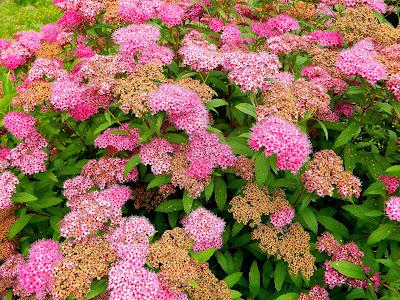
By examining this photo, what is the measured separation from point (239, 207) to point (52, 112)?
172cm

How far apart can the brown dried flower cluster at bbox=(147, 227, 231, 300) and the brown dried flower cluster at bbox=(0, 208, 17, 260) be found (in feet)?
4.53

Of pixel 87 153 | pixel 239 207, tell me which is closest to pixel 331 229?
pixel 239 207

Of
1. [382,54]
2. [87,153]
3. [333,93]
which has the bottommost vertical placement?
[87,153]

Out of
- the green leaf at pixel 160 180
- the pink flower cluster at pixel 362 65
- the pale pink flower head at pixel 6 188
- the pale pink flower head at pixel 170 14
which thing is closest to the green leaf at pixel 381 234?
the pink flower cluster at pixel 362 65

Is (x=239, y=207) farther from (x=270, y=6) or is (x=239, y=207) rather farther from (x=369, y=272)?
(x=270, y=6)

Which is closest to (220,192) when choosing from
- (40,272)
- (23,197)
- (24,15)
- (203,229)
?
(203,229)

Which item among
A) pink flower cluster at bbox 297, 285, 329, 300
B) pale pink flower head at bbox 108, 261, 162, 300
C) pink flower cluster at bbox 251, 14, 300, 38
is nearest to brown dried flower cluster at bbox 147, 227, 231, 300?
pale pink flower head at bbox 108, 261, 162, 300

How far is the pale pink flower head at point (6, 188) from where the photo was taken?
309 centimetres

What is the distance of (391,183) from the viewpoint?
3.04m

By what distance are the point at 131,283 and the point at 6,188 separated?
4.57 ft

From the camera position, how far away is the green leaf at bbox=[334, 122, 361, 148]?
3309 millimetres

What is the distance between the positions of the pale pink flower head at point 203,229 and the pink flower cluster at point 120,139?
0.80m

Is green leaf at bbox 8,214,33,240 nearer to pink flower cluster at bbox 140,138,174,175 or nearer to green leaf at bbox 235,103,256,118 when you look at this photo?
pink flower cluster at bbox 140,138,174,175

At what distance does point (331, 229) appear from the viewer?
11.0ft
